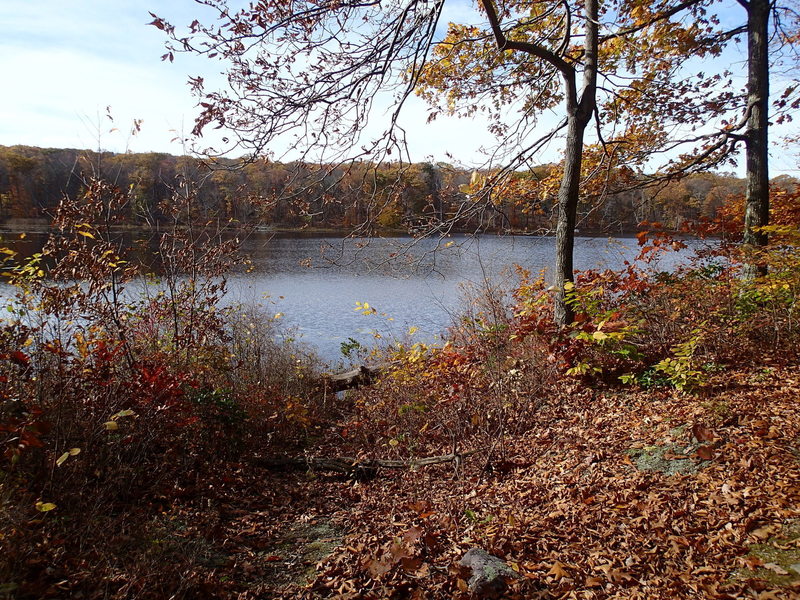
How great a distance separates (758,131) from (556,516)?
6.93m

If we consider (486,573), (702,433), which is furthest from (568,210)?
(486,573)

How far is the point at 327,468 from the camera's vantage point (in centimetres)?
585

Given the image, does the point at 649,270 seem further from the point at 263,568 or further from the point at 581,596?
the point at 263,568

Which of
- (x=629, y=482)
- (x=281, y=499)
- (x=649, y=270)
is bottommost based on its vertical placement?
(x=281, y=499)

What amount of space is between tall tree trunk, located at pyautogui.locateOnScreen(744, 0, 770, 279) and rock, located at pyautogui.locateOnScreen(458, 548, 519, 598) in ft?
21.3

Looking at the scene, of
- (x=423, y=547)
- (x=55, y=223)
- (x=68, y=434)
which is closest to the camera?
(x=423, y=547)

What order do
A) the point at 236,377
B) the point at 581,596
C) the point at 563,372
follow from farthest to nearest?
the point at 236,377 → the point at 563,372 → the point at 581,596

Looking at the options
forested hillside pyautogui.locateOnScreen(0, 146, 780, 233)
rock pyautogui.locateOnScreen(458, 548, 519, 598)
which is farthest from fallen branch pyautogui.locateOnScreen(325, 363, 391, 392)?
rock pyautogui.locateOnScreen(458, 548, 519, 598)

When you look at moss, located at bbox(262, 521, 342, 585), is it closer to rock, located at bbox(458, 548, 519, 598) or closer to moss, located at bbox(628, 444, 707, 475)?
rock, located at bbox(458, 548, 519, 598)

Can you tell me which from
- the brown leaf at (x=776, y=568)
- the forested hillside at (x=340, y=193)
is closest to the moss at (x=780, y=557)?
the brown leaf at (x=776, y=568)

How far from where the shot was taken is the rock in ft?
9.99

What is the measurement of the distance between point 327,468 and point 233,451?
1113 millimetres

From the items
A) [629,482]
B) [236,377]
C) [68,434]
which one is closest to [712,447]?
[629,482]

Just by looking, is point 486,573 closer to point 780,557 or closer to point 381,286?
point 780,557
